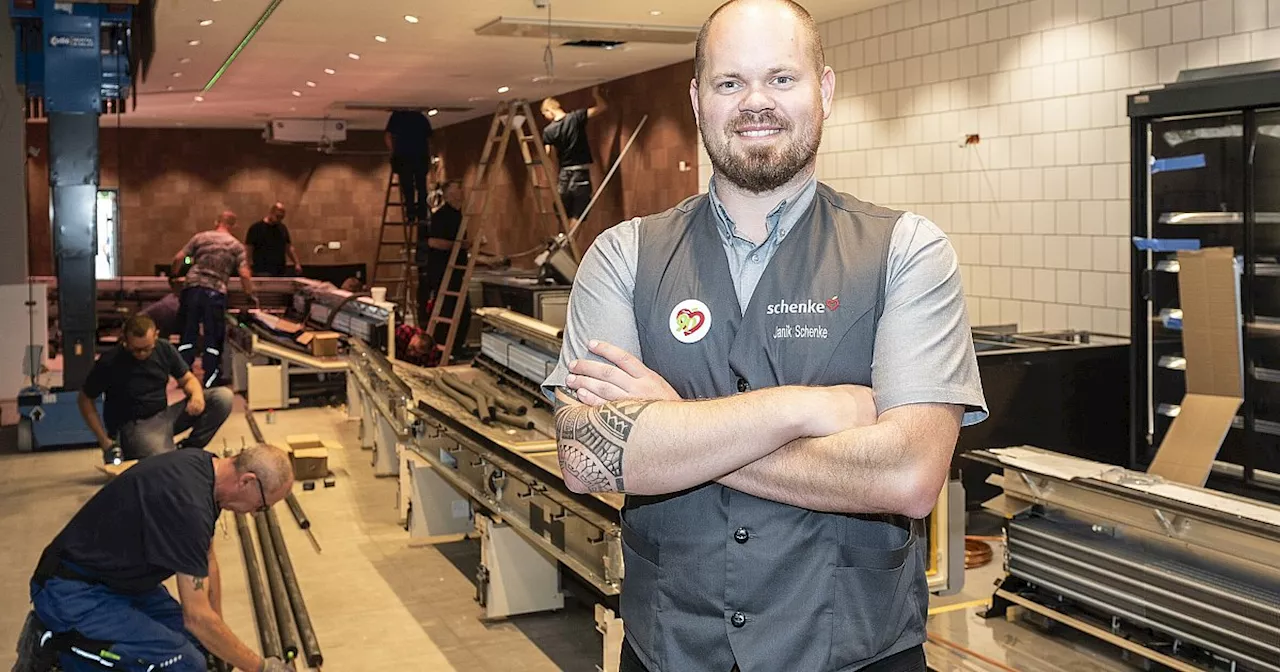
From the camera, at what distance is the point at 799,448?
167 centimetres

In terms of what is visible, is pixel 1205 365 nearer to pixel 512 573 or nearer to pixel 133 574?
pixel 512 573

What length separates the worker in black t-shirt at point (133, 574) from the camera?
4016 millimetres

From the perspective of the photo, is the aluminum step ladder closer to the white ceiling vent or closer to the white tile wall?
the white ceiling vent

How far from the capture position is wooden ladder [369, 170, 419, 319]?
1669 centimetres

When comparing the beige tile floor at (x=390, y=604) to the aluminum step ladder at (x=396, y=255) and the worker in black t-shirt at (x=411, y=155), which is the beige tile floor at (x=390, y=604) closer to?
the aluminum step ladder at (x=396, y=255)

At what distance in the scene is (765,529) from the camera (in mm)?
1686

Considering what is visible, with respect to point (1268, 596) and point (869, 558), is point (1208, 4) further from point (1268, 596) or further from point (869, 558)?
point (869, 558)

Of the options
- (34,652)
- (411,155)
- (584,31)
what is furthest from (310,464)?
(411,155)

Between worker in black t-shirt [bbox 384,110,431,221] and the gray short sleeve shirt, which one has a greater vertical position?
worker in black t-shirt [bbox 384,110,431,221]

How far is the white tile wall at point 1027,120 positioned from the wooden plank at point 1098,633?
9.19 feet

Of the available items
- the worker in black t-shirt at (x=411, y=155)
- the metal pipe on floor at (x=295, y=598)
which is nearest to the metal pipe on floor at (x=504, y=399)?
the metal pipe on floor at (x=295, y=598)

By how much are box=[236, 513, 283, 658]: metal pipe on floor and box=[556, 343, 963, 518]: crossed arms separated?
395 cm

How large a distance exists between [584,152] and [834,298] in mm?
12154

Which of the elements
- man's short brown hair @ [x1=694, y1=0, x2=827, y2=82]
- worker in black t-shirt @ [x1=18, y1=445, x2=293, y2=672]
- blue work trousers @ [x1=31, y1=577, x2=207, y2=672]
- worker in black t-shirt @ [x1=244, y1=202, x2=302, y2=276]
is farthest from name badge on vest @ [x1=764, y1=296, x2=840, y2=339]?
worker in black t-shirt @ [x1=244, y1=202, x2=302, y2=276]
